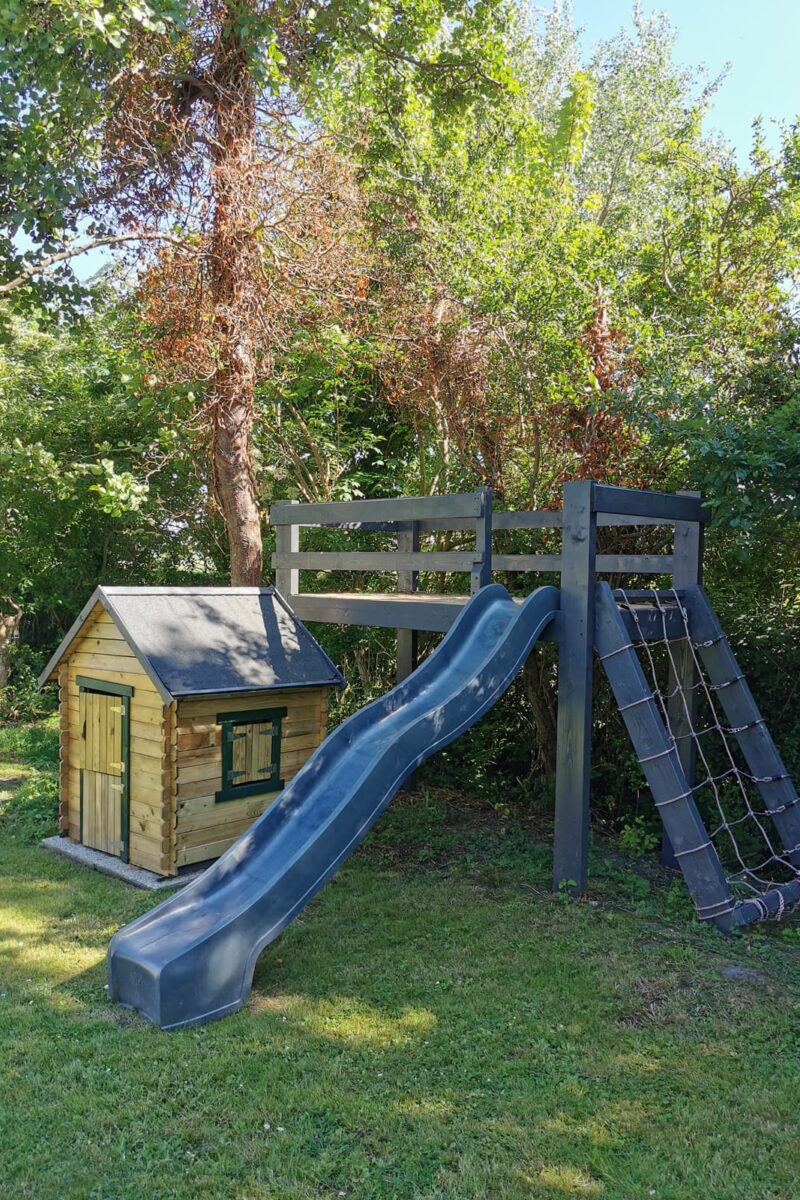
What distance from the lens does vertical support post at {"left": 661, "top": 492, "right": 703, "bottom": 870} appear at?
→ 20.2 ft

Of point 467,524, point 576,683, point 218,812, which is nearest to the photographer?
point 576,683

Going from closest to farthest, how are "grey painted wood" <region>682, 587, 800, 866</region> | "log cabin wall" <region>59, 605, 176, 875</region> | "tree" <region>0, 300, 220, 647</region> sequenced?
"grey painted wood" <region>682, 587, 800, 866</region>, "log cabin wall" <region>59, 605, 176, 875</region>, "tree" <region>0, 300, 220, 647</region>

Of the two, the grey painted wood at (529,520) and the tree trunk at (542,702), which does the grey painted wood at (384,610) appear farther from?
the tree trunk at (542,702)

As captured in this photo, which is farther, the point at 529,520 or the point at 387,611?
the point at 529,520

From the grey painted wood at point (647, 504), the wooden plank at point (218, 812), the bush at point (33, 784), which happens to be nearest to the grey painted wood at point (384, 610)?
the grey painted wood at point (647, 504)

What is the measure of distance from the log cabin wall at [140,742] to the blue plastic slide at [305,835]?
1437 mm

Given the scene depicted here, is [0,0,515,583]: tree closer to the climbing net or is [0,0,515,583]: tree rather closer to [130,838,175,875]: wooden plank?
[130,838,175,875]: wooden plank

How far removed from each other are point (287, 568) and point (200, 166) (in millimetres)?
3767

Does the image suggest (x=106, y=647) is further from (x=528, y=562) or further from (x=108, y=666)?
(x=528, y=562)

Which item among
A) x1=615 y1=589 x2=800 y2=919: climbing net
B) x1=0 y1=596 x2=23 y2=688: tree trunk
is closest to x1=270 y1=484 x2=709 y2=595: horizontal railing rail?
x1=615 y1=589 x2=800 y2=919: climbing net

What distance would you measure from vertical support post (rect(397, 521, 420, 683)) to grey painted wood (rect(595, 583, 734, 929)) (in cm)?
292

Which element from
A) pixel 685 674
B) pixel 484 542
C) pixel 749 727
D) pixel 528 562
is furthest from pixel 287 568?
pixel 749 727

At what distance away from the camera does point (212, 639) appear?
646 cm

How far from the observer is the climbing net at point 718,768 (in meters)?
5.72
